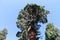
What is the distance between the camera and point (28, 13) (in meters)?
32.9

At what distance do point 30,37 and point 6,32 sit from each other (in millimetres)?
19651

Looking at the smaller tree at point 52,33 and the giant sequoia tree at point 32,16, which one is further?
the smaller tree at point 52,33

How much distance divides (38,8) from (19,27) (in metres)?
6.78

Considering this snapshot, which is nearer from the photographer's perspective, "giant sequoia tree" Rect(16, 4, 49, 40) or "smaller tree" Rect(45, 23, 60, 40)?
"giant sequoia tree" Rect(16, 4, 49, 40)

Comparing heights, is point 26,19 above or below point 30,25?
above

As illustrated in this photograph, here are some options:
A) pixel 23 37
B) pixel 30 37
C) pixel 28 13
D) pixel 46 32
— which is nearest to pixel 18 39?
pixel 23 37

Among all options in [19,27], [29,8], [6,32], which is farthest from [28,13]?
[6,32]

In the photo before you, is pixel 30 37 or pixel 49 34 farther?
pixel 49 34

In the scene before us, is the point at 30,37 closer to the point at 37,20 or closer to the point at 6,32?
the point at 37,20

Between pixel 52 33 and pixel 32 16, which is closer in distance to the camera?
pixel 32 16

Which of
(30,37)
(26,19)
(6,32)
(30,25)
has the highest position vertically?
(6,32)

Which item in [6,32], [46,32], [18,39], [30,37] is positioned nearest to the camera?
[30,37]

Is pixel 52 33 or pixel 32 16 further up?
pixel 32 16

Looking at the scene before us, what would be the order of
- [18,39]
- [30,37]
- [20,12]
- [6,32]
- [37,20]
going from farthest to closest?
1. [6,32]
2. [18,39]
3. [20,12]
4. [37,20]
5. [30,37]
